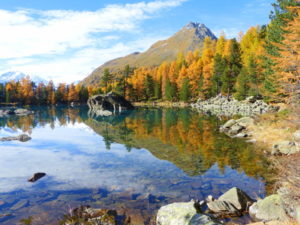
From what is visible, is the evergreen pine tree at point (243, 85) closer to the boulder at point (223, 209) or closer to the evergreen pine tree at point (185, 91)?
the evergreen pine tree at point (185, 91)

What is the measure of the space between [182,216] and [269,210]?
3705mm

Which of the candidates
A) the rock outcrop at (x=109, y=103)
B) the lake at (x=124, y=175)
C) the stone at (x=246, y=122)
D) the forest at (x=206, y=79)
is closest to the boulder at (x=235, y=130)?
the stone at (x=246, y=122)

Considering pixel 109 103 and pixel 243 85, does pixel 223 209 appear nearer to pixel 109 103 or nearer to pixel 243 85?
pixel 243 85

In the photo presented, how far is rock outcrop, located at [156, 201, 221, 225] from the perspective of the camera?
8.26 meters

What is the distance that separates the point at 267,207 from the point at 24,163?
18124 millimetres

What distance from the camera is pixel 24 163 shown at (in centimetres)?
1941

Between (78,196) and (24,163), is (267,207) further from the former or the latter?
(24,163)

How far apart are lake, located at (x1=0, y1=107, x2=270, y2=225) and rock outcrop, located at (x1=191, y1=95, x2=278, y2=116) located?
90.1ft

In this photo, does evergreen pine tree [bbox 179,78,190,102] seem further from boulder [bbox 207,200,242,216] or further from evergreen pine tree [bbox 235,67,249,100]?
boulder [bbox 207,200,242,216]

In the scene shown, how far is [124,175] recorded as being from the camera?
53.0 ft

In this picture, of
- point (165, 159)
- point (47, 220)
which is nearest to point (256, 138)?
point (165, 159)

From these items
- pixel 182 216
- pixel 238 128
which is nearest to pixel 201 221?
pixel 182 216

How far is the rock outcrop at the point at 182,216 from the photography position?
8.26m

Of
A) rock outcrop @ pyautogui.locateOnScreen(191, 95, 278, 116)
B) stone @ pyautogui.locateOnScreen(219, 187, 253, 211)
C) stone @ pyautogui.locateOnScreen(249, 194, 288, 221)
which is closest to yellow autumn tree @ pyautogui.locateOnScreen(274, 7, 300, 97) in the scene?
stone @ pyautogui.locateOnScreen(249, 194, 288, 221)
